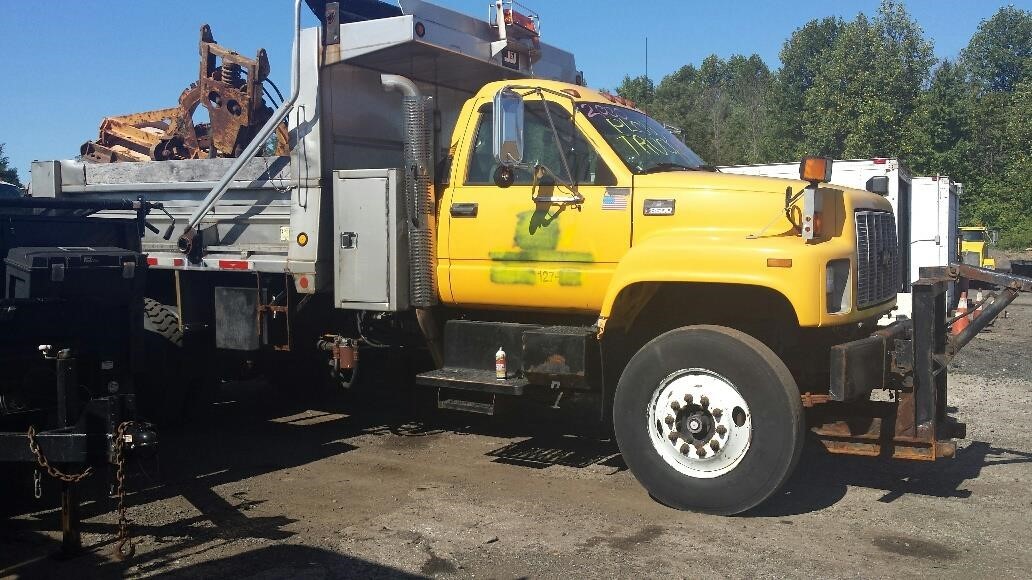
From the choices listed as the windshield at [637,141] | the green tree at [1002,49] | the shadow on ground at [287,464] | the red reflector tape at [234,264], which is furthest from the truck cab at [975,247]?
the green tree at [1002,49]

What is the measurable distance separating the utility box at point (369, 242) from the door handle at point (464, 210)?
41cm

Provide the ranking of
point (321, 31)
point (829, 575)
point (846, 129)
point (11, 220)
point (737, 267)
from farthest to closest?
point (846, 129), point (321, 31), point (11, 220), point (737, 267), point (829, 575)

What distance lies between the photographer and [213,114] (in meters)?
8.59

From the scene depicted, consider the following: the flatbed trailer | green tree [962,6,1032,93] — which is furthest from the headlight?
green tree [962,6,1032,93]

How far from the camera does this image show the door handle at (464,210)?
667cm

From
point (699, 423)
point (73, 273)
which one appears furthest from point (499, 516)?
point (73, 273)

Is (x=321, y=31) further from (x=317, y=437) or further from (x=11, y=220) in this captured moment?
(x=317, y=437)

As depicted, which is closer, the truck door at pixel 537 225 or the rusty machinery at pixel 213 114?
the truck door at pixel 537 225

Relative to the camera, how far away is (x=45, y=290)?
5617 millimetres

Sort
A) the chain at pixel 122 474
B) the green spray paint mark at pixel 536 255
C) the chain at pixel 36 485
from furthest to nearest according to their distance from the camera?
the green spray paint mark at pixel 536 255, the chain at pixel 36 485, the chain at pixel 122 474

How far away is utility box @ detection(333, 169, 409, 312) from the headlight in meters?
3.00

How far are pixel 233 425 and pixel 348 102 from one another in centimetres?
321

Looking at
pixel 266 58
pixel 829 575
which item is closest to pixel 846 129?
pixel 266 58

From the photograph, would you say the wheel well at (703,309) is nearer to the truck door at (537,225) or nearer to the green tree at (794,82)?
the truck door at (537,225)
